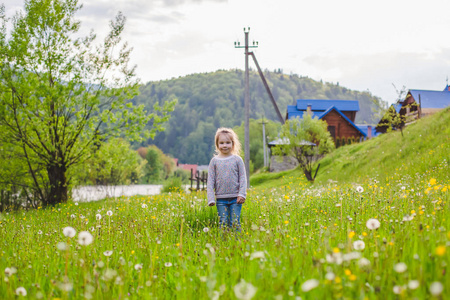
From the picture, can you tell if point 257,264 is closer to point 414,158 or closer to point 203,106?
point 414,158

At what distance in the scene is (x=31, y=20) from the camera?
1105 centimetres

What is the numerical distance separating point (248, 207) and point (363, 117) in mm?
187810

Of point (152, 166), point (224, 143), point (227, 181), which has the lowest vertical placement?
point (152, 166)

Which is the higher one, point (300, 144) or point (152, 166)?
point (300, 144)

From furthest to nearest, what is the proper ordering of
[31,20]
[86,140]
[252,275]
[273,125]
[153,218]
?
[273,125], [86,140], [31,20], [153,218], [252,275]

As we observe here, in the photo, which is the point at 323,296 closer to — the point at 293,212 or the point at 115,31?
the point at 293,212

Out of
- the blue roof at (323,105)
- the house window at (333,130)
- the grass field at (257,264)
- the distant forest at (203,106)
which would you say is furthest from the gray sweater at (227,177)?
the distant forest at (203,106)

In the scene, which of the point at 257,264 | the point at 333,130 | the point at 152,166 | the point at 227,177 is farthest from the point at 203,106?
the point at 257,264

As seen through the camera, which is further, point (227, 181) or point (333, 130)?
point (333, 130)

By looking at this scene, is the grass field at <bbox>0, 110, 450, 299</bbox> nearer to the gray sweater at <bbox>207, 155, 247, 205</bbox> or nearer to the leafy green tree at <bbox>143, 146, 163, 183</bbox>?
the gray sweater at <bbox>207, 155, 247, 205</bbox>

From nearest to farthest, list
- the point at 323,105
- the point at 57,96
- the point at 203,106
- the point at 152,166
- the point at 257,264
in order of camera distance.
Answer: the point at 257,264, the point at 57,96, the point at 323,105, the point at 152,166, the point at 203,106

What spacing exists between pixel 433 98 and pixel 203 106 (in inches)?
5014

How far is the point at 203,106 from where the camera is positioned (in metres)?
154

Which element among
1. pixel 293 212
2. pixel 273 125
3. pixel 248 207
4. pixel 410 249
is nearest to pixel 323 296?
pixel 410 249
